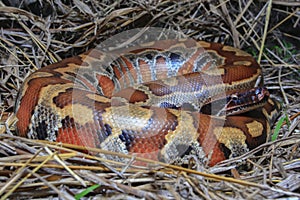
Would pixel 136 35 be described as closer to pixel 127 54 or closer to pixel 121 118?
pixel 127 54

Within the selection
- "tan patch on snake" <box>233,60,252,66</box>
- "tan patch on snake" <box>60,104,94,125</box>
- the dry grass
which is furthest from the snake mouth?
"tan patch on snake" <box>60,104,94,125</box>

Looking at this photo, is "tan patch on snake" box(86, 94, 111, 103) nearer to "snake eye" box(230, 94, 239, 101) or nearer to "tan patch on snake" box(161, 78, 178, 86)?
"tan patch on snake" box(161, 78, 178, 86)

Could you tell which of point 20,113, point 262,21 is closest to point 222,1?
point 262,21

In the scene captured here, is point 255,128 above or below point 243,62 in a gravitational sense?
below

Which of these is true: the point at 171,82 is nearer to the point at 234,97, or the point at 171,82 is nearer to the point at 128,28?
the point at 234,97

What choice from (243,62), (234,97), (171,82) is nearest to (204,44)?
(243,62)
